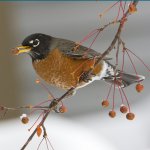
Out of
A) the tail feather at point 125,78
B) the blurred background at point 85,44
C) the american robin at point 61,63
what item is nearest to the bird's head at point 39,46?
the american robin at point 61,63

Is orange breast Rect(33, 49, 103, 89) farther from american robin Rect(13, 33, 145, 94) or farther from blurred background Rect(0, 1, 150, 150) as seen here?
blurred background Rect(0, 1, 150, 150)

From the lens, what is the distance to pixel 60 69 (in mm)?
1912

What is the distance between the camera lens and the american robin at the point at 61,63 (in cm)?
182

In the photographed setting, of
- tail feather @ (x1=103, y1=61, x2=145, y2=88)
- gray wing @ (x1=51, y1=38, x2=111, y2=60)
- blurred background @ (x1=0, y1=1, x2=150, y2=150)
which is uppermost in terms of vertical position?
gray wing @ (x1=51, y1=38, x2=111, y2=60)

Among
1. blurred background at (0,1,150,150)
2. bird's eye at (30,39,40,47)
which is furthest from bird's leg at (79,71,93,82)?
blurred background at (0,1,150,150)

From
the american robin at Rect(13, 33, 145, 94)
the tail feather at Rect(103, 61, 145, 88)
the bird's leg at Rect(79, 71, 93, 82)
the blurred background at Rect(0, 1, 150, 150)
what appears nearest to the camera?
the bird's leg at Rect(79, 71, 93, 82)

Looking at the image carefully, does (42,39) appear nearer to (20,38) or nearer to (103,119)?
(103,119)

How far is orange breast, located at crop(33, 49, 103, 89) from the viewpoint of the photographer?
6.00ft

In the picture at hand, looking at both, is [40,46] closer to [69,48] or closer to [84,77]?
[69,48]

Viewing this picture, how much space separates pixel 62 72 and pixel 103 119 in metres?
2.48

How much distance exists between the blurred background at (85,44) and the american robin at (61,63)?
1.94 metres

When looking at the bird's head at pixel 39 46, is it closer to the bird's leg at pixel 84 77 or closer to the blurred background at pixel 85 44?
the bird's leg at pixel 84 77

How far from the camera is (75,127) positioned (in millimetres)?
3746

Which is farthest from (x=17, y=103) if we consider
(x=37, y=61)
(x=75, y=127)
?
(x=37, y=61)
